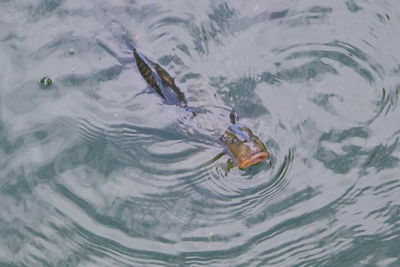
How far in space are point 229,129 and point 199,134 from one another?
0.85 ft

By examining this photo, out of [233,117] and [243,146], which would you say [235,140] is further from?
[233,117]

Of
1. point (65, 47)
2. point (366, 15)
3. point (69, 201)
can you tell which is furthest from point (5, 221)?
point (366, 15)

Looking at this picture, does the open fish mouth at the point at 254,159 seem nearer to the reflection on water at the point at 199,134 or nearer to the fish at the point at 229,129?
the fish at the point at 229,129

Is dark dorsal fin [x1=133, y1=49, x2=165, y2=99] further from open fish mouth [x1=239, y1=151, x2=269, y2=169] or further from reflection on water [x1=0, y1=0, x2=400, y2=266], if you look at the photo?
open fish mouth [x1=239, y1=151, x2=269, y2=169]

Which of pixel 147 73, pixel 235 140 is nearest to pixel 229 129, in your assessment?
pixel 235 140

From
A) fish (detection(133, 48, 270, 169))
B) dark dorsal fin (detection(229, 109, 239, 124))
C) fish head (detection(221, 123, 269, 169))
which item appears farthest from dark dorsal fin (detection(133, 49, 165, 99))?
fish head (detection(221, 123, 269, 169))

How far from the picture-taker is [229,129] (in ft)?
13.1

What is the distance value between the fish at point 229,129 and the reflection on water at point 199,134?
0.22 feet

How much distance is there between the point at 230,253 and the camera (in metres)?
3.85

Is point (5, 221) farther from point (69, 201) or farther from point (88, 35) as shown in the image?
point (88, 35)

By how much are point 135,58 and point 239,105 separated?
860 millimetres

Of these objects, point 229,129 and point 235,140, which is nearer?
point 235,140

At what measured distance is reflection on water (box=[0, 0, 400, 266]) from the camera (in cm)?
391

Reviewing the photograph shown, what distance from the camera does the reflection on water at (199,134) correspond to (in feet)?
12.8
